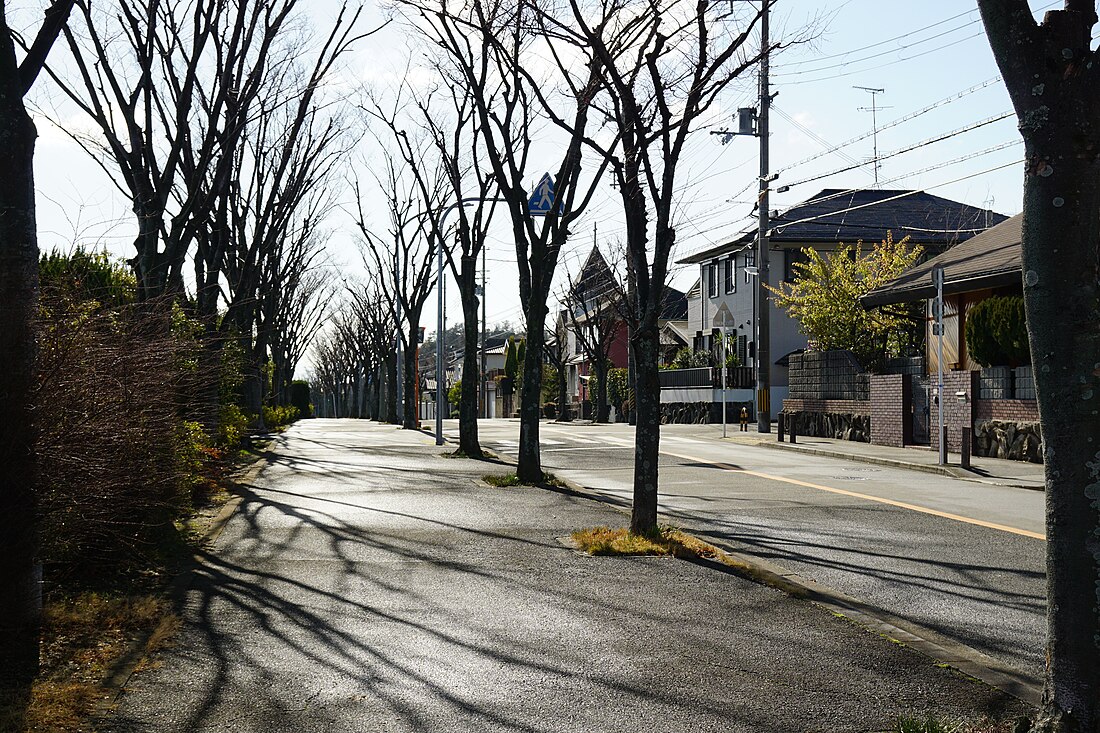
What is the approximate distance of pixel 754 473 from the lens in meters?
18.6

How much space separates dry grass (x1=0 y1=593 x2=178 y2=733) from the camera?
4.56 m

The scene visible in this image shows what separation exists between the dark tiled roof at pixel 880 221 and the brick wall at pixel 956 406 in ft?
68.7

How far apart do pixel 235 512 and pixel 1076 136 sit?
10.1 metres

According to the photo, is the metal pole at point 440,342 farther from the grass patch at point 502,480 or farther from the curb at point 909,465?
the grass patch at point 502,480

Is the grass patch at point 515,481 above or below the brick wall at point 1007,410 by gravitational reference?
below

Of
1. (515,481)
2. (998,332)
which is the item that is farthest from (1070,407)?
(998,332)

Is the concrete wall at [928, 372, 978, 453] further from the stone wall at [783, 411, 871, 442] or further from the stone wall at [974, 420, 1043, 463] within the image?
the stone wall at [783, 411, 871, 442]

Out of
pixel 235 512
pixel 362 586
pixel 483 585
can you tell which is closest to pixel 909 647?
pixel 483 585

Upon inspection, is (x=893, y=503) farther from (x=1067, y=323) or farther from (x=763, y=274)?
(x=763, y=274)

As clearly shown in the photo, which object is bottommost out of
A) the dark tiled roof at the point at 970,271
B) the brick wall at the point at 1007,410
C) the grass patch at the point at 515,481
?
the grass patch at the point at 515,481

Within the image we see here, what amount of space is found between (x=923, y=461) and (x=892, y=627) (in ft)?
48.4

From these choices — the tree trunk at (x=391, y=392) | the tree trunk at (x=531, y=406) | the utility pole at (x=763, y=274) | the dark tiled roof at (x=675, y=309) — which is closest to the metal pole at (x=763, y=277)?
the utility pole at (x=763, y=274)

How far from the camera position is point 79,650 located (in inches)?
224

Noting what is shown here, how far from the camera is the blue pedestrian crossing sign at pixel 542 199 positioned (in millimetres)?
17344
